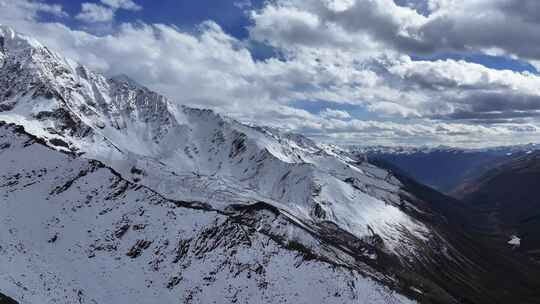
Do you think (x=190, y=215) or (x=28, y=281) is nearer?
(x=28, y=281)

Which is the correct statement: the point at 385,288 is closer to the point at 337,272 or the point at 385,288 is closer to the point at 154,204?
the point at 337,272

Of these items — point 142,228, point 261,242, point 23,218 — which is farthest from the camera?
point 23,218

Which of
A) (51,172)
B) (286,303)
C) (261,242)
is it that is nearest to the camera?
(286,303)

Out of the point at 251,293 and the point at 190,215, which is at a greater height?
the point at 190,215

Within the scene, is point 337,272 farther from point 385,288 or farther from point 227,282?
point 227,282

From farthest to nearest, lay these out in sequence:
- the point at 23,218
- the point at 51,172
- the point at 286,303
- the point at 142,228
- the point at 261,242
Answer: the point at 51,172
the point at 23,218
the point at 142,228
the point at 261,242
the point at 286,303

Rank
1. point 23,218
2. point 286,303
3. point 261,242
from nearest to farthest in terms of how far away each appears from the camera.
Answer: point 286,303, point 261,242, point 23,218

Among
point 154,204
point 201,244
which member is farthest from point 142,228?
point 201,244

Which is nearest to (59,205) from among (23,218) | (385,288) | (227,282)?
(23,218)

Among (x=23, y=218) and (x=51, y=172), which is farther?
(x=51, y=172)
